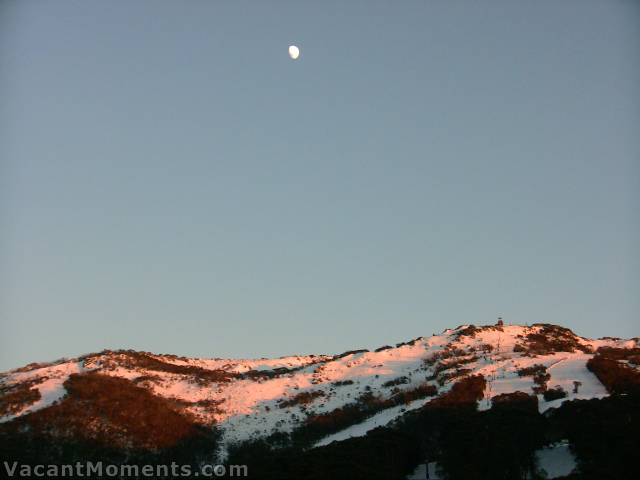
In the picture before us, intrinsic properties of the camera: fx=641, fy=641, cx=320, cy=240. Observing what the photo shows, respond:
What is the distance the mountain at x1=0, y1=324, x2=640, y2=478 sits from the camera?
3797 cm

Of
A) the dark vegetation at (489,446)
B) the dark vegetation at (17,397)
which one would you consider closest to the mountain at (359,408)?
the dark vegetation at (489,446)

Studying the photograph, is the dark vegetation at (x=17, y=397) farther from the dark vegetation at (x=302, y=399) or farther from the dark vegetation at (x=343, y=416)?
the dark vegetation at (x=302, y=399)

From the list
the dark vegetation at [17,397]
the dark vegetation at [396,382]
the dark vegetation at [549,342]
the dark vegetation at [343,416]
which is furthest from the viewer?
the dark vegetation at [549,342]

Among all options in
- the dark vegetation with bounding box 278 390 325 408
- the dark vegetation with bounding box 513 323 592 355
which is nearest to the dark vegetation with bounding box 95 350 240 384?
the dark vegetation with bounding box 278 390 325 408

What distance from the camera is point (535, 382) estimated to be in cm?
5722

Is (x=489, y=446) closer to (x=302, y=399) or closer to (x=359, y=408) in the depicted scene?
(x=359, y=408)

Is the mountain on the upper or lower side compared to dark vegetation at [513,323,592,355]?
lower

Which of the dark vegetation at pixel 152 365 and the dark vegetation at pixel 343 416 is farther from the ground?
the dark vegetation at pixel 152 365

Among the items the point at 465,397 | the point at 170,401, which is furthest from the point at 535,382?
the point at 170,401

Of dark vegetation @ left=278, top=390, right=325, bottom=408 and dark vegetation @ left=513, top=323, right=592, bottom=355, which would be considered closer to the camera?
dark vegetation @ left=278, top=390, right=325, bottom=408

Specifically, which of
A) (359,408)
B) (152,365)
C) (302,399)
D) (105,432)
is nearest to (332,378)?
(302,399)

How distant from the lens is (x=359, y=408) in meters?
63.2

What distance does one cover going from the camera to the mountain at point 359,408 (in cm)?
3797

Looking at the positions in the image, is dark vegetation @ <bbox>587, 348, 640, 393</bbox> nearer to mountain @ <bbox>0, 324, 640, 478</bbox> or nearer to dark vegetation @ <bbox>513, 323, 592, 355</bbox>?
mountain @ <bbox>0, 324, 640, 478</bbox>
